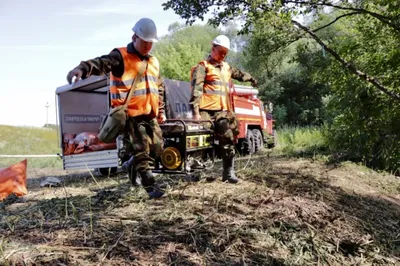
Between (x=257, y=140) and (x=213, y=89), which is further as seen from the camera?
(x=257, y=140)

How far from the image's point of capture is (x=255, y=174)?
18.1ft

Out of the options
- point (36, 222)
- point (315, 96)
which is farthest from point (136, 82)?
point (315, 96)

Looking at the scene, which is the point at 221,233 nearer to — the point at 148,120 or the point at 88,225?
the point at 88,225

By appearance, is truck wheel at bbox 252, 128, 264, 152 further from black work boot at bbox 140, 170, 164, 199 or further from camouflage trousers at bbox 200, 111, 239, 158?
black work boot at bbox 140, 170, 164, 199

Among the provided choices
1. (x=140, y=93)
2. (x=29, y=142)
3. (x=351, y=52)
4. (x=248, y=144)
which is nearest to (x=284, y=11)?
(x=351, y=52)

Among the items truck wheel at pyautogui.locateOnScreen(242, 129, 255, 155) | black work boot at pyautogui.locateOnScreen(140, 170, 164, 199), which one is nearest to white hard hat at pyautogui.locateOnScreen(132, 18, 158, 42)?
black work boot at pyautogui.locateOnScreen(140, 170, 164, 199)

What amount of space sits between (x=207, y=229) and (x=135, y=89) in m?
1.73

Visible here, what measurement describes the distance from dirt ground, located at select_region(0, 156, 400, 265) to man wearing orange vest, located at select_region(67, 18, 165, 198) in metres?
0.35

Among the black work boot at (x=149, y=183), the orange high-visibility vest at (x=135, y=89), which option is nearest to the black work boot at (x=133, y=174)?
the black work boot at (x=149, y=183)

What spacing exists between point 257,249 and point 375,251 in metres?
1.09

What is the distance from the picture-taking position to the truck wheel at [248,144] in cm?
1205

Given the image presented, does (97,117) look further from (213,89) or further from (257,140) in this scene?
(213,89)

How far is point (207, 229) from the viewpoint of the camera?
304 centimetres

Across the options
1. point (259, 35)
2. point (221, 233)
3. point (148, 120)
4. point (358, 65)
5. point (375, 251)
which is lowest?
point (375, 251)
